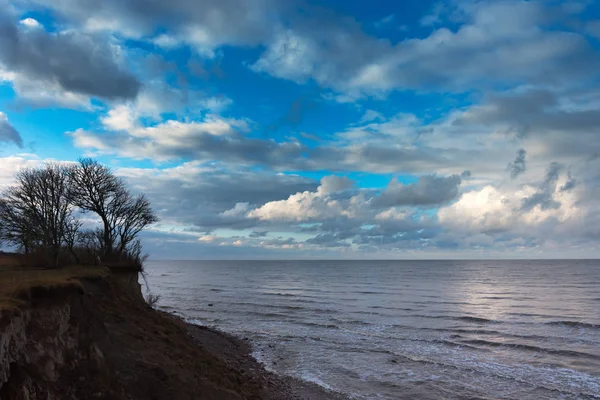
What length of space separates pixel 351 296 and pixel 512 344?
34590 millimetres

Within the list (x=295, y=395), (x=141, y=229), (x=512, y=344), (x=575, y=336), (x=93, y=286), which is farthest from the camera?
(x=141, y=229)

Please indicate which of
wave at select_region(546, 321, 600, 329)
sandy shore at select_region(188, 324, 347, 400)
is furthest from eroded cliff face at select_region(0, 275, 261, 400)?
wave at select_region(546, 321, 600, 329)

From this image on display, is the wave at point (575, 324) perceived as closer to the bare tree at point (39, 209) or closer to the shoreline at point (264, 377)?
the shoreline at point (264, 377)

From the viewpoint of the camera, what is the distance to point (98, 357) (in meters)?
12.5

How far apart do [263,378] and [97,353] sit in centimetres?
1018

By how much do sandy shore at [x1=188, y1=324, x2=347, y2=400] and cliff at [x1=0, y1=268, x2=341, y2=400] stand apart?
10cm

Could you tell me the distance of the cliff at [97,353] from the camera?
32.4 feet

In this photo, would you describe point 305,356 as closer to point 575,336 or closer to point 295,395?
point 295,395

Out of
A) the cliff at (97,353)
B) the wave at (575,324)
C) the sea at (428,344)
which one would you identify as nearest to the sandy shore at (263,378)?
the cliff at (97,353)

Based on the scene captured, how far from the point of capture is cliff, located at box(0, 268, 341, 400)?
988 centimetres

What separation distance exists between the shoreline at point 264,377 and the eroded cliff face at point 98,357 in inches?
42.6

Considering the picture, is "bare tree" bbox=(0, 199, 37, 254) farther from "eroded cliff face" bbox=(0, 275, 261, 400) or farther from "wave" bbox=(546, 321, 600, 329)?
"wave" bbox=(546, 321, 600, 329)

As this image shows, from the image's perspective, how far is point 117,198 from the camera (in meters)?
42.6

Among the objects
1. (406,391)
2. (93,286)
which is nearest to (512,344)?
(406,391)
